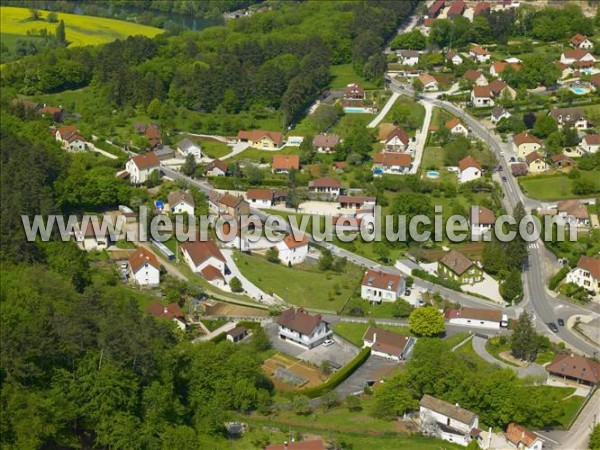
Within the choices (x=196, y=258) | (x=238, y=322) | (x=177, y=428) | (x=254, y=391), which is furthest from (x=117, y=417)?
(x=196, y=258)

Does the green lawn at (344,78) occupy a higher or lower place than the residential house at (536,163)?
higher

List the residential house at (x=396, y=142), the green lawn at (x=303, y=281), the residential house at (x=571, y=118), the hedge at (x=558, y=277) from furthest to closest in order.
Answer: the residential house at (x=571, y=118) → the residential house at (x=396, y=142) → the hedge at (x=558, y=277) → the green lawn at (x=303, y=281)

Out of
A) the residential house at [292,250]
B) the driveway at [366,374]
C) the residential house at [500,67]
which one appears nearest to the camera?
the driveway at [366,374]

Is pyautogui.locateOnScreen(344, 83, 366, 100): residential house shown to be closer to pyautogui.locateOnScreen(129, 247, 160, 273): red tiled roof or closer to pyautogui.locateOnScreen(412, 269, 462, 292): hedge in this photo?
pyautogui.locateOnScreen(412, 269, 462, 292): hedge

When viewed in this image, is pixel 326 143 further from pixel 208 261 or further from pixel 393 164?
pixel 208 261

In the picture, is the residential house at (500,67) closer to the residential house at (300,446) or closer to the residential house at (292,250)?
the residential house at (292,250)

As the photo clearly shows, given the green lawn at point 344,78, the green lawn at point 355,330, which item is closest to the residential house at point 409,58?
the green lawn at point 344,78

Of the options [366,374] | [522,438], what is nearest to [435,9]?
[366,374]

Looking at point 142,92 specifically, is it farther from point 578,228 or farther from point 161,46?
point 578,228
